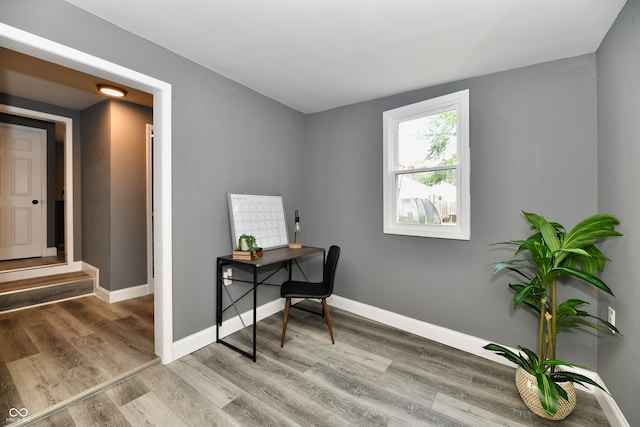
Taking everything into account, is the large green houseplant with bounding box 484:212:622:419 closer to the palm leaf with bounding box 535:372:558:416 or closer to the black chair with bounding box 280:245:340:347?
the palm leaf with bounding box 535:372:558:416

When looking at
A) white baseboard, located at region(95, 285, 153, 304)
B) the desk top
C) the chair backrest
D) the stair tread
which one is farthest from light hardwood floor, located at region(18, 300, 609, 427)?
the stair tread

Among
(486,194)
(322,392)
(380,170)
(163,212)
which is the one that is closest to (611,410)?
(486,194)

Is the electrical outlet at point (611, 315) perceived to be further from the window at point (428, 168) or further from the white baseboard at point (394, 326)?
the window at point (428, 168)

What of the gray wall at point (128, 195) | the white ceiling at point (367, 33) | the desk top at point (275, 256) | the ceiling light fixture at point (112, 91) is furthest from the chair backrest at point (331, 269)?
the ceiling light fixture at point (112, 91)

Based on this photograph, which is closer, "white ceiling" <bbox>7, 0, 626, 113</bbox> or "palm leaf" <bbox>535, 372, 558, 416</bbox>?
"palm leaf" <bbox>535, 372, 558, 416</bbox>

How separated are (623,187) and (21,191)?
662 centimetres

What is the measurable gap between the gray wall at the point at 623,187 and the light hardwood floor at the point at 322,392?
14.1 inches

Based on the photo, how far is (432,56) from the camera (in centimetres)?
Answer: 214

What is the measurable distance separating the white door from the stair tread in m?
1.00

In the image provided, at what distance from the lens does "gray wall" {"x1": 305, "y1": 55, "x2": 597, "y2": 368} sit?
2.04 meters

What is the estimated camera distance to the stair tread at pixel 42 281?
3.18 metres

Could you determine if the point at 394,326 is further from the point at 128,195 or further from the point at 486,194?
the point at 128,195

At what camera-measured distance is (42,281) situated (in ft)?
11.2

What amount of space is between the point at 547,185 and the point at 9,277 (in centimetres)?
582
